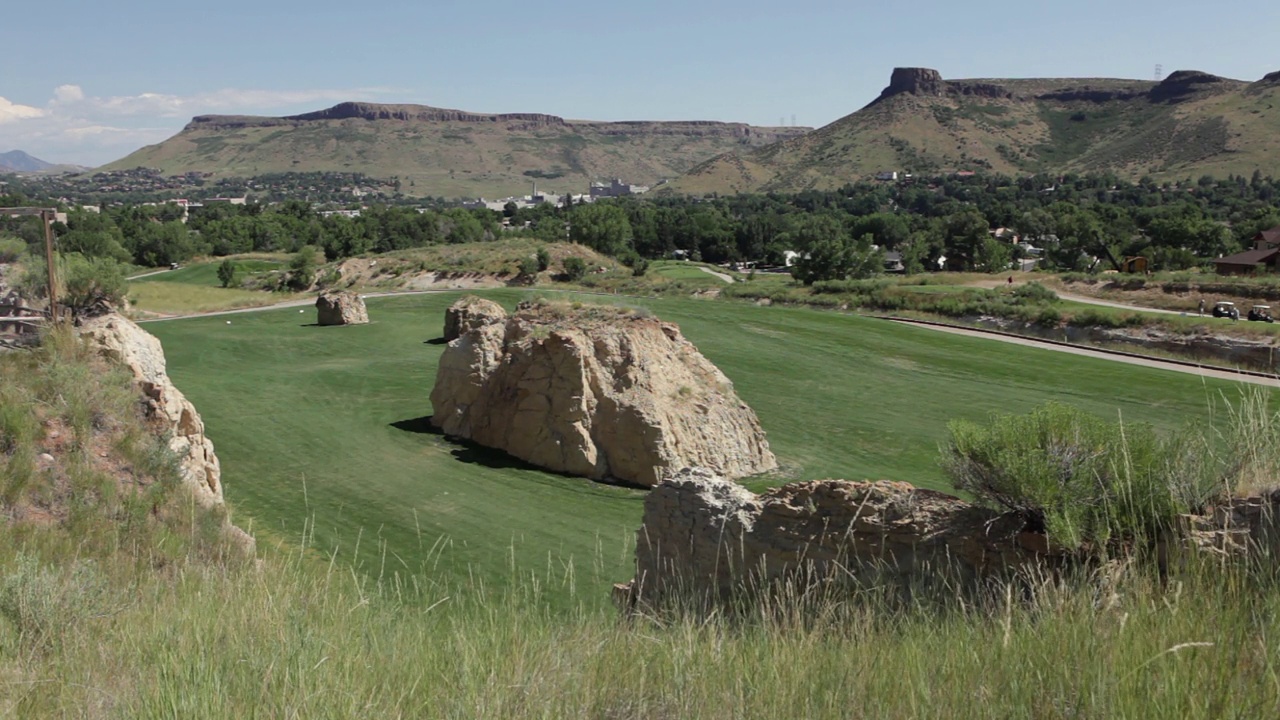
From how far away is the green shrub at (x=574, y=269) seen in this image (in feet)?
231

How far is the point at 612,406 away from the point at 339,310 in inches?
1089

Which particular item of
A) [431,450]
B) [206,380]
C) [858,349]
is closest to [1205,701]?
[431,450]

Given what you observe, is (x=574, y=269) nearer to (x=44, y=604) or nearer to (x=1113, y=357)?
(x=1113, y=357)

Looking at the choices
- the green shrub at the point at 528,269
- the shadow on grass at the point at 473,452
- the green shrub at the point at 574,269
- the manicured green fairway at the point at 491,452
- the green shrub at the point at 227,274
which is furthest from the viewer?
the green shrub at the point at 227,274

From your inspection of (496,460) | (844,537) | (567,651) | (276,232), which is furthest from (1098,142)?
(567,651)

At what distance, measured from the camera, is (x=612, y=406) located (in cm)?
2073

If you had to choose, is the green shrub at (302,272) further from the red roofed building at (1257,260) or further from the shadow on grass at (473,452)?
the red roofed building at (1257,260)

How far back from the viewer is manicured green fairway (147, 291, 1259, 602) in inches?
636

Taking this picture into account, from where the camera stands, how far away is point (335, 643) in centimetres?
446

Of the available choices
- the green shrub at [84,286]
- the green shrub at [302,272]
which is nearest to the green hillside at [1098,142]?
the green shrub at [302,272]

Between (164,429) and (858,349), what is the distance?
31102 mm

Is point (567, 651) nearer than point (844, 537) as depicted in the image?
Yes

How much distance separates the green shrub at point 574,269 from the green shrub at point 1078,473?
62.4 meters

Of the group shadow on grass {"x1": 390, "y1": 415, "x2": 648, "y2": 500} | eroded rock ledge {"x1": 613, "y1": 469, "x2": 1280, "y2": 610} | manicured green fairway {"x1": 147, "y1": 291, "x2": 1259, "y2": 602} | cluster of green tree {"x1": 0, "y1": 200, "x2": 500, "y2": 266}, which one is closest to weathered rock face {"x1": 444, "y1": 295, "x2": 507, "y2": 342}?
manicured green fairway {"x1": 147, "y1": 291, "x2": 1259, "y2": 602}
